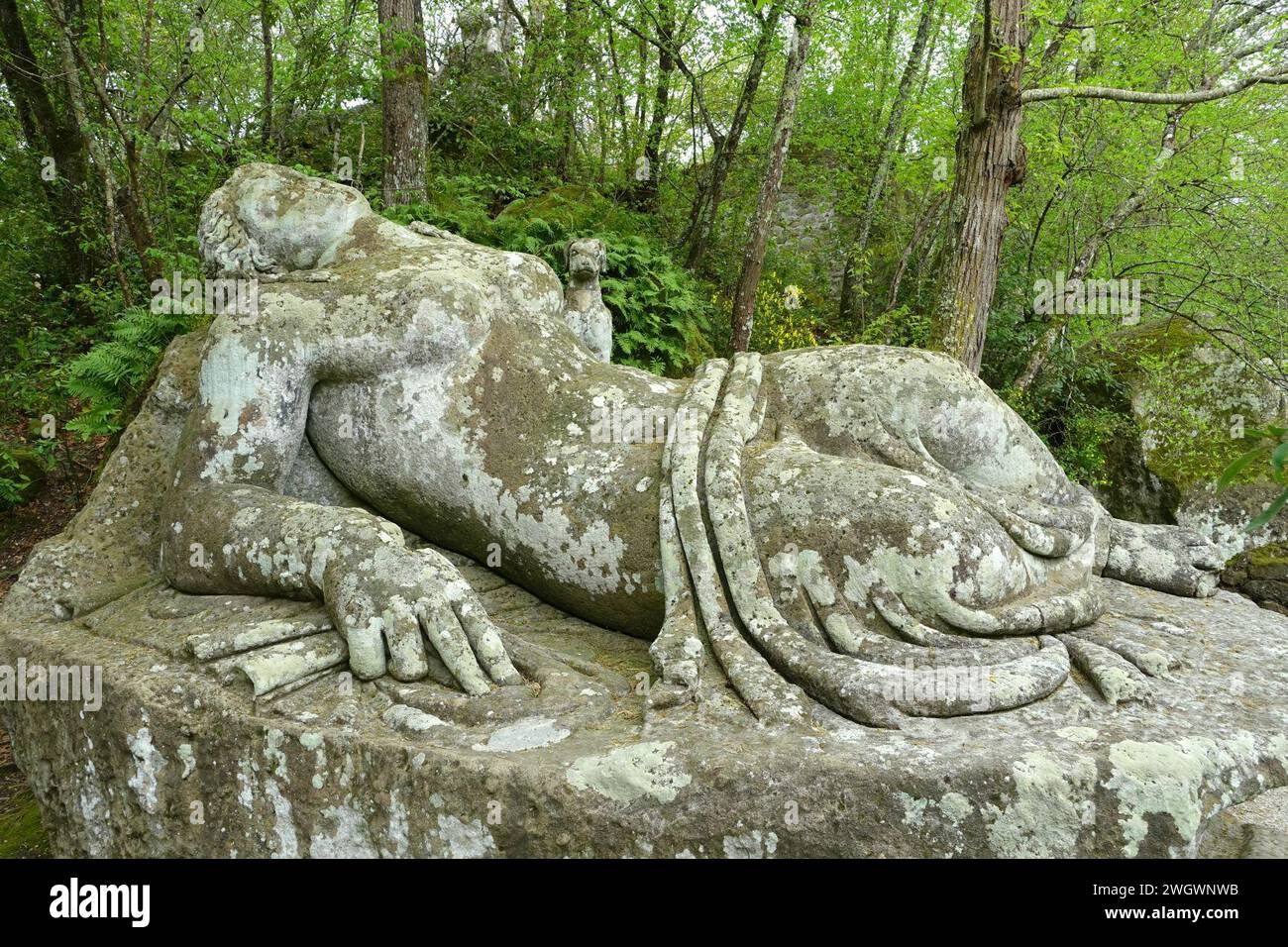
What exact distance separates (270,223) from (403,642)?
7.26ft

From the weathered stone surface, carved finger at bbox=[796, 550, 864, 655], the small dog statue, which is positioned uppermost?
the small dog statue

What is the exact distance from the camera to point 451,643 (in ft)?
9.87

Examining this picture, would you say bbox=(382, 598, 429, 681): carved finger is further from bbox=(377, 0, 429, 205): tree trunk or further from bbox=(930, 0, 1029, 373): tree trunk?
bbox=(377, 0, 429, 205): tree trunk

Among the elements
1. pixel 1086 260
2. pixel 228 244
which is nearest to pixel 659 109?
pixel 1086 260

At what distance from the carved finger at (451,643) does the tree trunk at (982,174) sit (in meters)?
4.76

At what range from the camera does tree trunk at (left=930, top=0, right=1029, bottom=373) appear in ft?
20.3

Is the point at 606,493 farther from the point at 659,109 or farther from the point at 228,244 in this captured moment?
the point at 659,109

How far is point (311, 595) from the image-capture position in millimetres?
3277

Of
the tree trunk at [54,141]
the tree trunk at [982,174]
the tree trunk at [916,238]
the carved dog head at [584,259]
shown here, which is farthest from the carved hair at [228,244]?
the tree trunk at [916,238]

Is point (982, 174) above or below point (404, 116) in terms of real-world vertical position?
below

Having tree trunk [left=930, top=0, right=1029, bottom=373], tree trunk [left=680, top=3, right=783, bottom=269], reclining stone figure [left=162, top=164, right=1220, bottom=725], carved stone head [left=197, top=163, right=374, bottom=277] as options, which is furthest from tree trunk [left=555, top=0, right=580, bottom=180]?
reclining stone figure [left=162, top=164, right=1220, bottom=725]

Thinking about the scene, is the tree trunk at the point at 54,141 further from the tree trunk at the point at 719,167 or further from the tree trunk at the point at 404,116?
the tree trunk at the point at 719,167

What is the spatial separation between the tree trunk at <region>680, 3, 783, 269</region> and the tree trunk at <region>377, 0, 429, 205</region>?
12.2 feet
